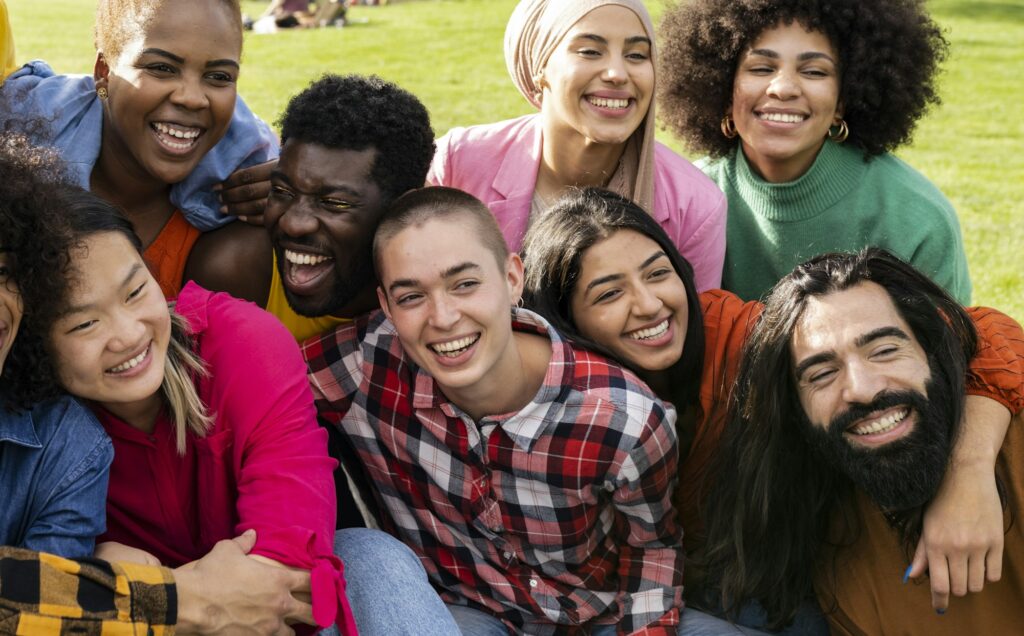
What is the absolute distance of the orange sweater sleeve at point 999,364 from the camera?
3.14 meters

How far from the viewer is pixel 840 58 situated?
14.2ft

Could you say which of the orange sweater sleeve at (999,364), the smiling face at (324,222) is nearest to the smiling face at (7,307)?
the smiling face at (324,222)

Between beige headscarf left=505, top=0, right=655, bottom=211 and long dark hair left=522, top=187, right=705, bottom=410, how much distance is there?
52 cm

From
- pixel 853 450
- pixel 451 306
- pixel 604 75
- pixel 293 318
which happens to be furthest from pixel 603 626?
pixel 604 75

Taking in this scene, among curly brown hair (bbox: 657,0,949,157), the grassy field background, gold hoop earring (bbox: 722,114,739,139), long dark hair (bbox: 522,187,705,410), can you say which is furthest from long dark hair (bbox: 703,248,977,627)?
the grassy field background

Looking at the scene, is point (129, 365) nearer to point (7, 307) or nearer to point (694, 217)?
point (7, 307)

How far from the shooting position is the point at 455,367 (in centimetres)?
308

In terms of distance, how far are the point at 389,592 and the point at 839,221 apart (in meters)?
2.38

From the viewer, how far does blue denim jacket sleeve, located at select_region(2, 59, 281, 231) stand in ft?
11.6

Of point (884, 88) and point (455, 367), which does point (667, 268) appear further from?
point (884, 88)

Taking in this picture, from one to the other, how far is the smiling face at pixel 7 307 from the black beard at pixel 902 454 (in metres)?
2.12

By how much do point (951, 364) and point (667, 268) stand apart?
2.96ft

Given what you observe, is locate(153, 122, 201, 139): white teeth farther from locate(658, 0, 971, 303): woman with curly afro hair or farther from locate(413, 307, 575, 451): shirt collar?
locate(658, 0, 971, 303): woman with curly afro hair

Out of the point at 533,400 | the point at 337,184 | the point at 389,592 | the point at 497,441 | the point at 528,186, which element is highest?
the point at 337,184
